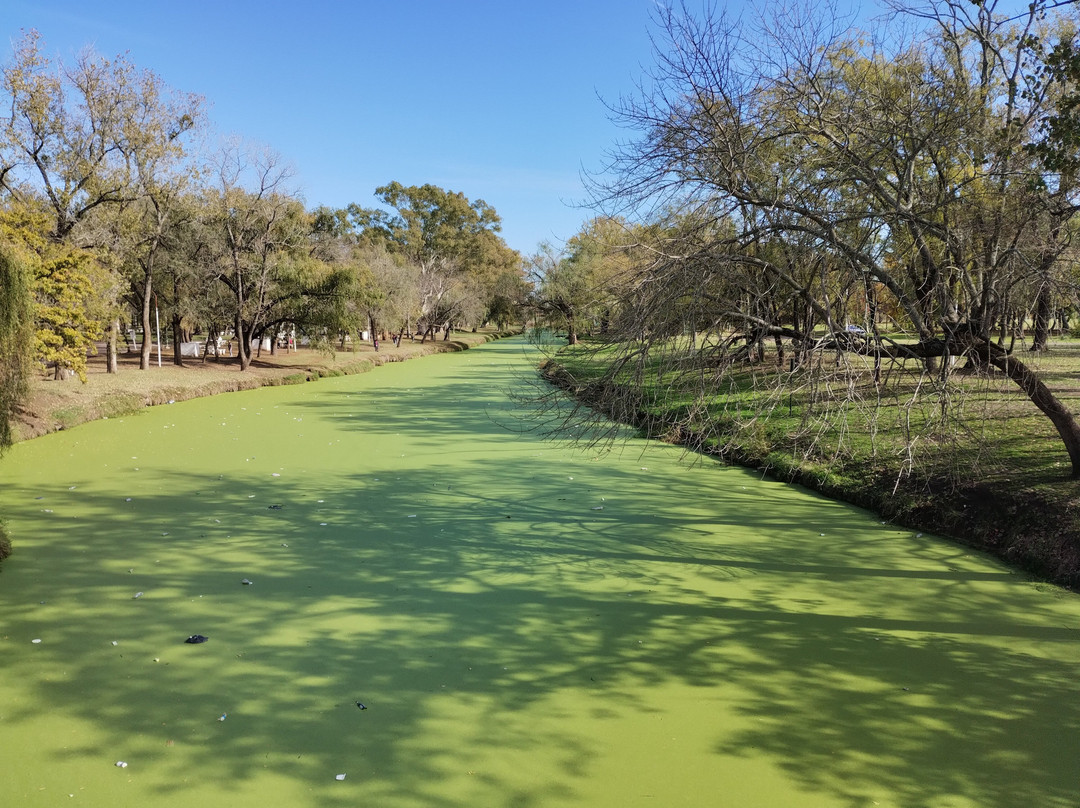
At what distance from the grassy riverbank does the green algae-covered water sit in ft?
1.50

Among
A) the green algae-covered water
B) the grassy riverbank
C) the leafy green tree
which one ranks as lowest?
the green algae-covered water

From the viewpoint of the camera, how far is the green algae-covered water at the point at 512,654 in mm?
3213

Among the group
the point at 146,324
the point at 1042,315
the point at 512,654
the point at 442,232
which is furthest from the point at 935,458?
the point at 442,232

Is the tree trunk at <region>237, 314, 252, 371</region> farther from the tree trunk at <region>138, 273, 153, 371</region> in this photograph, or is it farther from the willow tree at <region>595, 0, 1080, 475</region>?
the willow tree at <region>595, 0, 1080, 475</region>

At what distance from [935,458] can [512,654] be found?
5.03m

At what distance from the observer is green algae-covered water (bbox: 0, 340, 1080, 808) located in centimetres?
321

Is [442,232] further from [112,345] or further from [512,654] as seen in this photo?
[512,654]

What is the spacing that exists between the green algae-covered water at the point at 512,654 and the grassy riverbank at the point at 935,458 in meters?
0.46

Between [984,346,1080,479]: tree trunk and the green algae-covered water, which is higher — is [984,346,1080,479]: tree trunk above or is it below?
above

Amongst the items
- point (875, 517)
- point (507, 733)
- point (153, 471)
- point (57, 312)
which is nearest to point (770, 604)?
point (507, 733)

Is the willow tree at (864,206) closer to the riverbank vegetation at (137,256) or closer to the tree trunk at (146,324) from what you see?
the riverbank vegetation at (137,256)

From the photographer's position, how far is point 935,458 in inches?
287

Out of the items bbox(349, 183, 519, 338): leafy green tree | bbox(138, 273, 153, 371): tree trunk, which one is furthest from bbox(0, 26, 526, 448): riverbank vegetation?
bbox(349, 183, 519, 338): leafy green tree

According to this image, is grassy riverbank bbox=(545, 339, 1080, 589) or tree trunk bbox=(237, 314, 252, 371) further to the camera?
tree trunk bbox=(237, 314, 252, 371)
